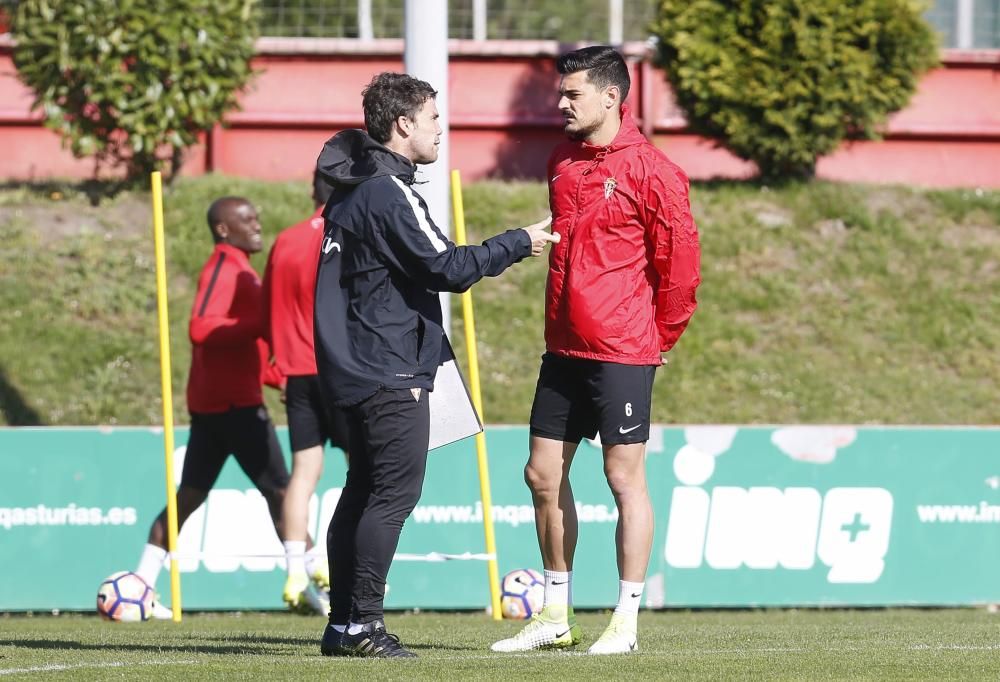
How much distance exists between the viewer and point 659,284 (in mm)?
6062

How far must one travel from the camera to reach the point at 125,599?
8758mm

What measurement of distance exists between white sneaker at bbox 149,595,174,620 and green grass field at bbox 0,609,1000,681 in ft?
0.48

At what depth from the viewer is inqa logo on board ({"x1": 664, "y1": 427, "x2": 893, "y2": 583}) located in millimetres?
9711

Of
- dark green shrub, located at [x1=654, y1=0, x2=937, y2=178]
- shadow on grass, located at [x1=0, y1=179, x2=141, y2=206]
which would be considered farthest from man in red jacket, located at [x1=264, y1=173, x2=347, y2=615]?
dark green shrub, located at [x1=654, y1=0, x2=937, y2=178]

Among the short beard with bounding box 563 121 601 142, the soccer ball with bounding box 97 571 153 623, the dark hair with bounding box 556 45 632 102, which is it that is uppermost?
the dark hair with bounding box 556 45 632 102

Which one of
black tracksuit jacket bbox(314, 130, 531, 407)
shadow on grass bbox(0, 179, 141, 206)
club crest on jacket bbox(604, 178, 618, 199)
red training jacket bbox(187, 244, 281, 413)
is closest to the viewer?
black tracksuit jacket bbox(314, 130, 531, 407)

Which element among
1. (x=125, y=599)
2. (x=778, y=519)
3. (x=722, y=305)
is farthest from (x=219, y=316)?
(x=722, y=305)

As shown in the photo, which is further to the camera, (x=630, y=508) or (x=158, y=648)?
(x=158, y=648)

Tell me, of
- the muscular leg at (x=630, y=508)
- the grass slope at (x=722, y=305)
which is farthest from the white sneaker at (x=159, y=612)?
the muscular leg at (x=630, y=508)

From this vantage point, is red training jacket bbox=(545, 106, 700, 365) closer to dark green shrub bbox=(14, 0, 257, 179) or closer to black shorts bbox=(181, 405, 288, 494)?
black shorts bbox=(181, 405, 288, 494)

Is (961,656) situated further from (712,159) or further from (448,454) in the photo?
(712,159)

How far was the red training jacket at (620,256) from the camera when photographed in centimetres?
593

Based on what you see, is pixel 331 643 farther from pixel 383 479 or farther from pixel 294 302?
pixel 294 302

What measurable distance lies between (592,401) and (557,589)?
2.30 ft
